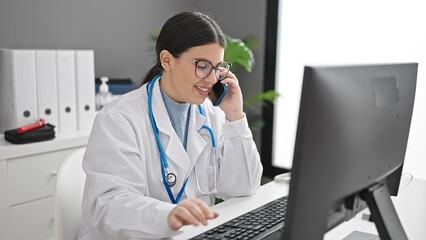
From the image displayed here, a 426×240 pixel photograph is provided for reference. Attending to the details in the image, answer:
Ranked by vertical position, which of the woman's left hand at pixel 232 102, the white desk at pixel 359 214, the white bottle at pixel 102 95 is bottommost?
the white desk at pixel 359 214

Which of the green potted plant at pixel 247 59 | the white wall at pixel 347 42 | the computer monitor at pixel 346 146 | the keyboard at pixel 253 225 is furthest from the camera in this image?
the green potted plant at pixel 247 59

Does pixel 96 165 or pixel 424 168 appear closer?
pixel 96 165

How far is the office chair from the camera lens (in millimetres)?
1202

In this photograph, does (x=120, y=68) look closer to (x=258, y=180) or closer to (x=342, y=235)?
(x=258, y=180)

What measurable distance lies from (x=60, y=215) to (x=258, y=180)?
2.15 ft

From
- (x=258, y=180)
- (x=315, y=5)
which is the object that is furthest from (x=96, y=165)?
(x=315, y=5)

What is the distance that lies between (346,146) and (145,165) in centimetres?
73

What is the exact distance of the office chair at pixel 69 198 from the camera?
1202mm

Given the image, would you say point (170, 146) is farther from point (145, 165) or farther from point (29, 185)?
point (29, 185)

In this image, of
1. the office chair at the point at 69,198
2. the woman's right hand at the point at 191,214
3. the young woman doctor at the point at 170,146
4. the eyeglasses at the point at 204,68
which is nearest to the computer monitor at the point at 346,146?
the woman's right hand at the point at 191,214

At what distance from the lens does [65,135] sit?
2359mm

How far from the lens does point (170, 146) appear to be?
1323 millimetres

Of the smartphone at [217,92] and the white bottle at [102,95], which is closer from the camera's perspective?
the smartphone at [217,92]

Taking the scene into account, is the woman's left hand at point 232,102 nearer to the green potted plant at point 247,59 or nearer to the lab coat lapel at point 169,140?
the lab coat lapel at point 169,140
